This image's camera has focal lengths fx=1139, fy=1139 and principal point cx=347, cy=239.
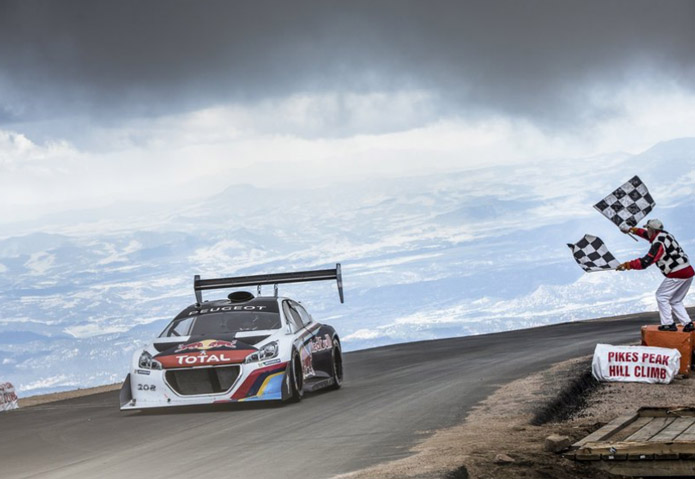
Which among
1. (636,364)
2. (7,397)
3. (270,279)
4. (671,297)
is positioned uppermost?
(270,279)

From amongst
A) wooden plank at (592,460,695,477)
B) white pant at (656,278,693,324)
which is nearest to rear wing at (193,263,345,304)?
white pant at (656,278,693,324)

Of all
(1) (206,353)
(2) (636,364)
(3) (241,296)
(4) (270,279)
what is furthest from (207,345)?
(2) (636,364)

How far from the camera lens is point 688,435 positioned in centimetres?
905

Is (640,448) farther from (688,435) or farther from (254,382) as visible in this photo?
(254,382)

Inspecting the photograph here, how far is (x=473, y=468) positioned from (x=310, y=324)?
26.1 feet

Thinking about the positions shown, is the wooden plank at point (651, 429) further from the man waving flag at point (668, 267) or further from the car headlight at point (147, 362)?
the car headlight at point (147, 362)

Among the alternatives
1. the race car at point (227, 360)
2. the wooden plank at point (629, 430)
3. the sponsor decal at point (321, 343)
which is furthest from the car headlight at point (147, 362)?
the wooden plank at point (629, 430)

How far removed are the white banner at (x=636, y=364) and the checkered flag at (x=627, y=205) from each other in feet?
9.07

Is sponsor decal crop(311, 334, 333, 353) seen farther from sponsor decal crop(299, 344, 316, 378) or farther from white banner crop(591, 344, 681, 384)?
white banner crop(591, 344, 681, 384)

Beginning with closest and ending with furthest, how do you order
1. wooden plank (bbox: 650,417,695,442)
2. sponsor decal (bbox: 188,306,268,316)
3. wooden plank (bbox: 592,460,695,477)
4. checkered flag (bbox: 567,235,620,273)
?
wooden plank (bbox: 592,460,695,477) < wooden plank (bbox: 650,417,695,442) < sponsor decal (bbox: 188,306,268,316) < checkered flag (bbox: 567,235,620,273)

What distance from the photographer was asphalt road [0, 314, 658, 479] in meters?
10.1

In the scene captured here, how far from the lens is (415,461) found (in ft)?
31.1

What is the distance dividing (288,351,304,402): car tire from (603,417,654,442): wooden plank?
5550mm

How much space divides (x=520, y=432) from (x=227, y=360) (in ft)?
15.4
